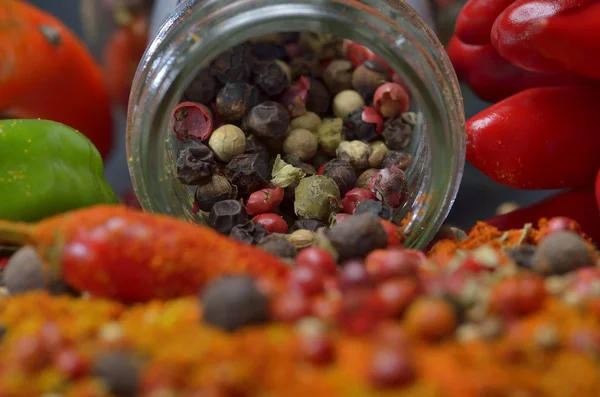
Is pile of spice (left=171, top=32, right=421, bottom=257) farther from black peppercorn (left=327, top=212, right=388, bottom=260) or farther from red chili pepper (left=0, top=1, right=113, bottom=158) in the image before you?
red chili pepper (left=0, top=1, right=113, bottom=158)

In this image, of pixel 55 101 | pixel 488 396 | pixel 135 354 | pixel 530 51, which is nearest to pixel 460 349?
Answer: pixel 488 396

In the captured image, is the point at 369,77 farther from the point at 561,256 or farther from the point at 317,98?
the point at 561,256

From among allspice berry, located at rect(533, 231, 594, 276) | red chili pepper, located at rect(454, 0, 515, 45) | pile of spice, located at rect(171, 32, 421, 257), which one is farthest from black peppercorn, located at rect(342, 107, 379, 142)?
allspice berry, located at rect(533, 231, 594, 276)

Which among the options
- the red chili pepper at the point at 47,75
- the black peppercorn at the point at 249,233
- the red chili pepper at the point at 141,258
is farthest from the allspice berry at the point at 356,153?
the red chili pepper at the point at 47,75

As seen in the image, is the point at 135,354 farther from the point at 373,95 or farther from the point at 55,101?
the point at 55,101

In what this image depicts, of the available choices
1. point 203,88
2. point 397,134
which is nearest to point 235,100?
point 203,88
